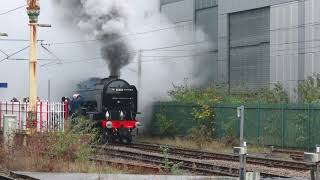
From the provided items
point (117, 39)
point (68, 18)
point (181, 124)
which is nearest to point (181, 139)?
point (181, 124)

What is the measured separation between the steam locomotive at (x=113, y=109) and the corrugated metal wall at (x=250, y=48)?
12525mm

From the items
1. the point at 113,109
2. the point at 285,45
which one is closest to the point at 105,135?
the point at 113,109

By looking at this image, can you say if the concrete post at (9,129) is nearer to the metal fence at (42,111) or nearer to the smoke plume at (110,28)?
the metal fence at (42,111)

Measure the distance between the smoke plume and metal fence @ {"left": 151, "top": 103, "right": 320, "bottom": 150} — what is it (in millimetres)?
4582

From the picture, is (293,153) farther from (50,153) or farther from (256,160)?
(50,153)

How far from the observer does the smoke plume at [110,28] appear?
3359cm

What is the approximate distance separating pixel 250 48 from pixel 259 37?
1.28m

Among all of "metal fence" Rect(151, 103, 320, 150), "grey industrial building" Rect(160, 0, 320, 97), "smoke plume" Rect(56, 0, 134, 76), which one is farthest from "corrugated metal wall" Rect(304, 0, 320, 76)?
"smoke plume" Rect(56, 0, 134, 76)

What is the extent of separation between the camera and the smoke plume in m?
33.6

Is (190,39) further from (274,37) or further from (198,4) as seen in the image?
(274,37)

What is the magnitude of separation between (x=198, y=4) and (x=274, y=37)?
10.3 metres

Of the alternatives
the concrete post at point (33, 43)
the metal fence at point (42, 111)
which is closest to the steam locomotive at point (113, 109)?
the metal fence at point (42, 111)

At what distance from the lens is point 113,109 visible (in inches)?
1204

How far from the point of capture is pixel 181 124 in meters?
34.7
